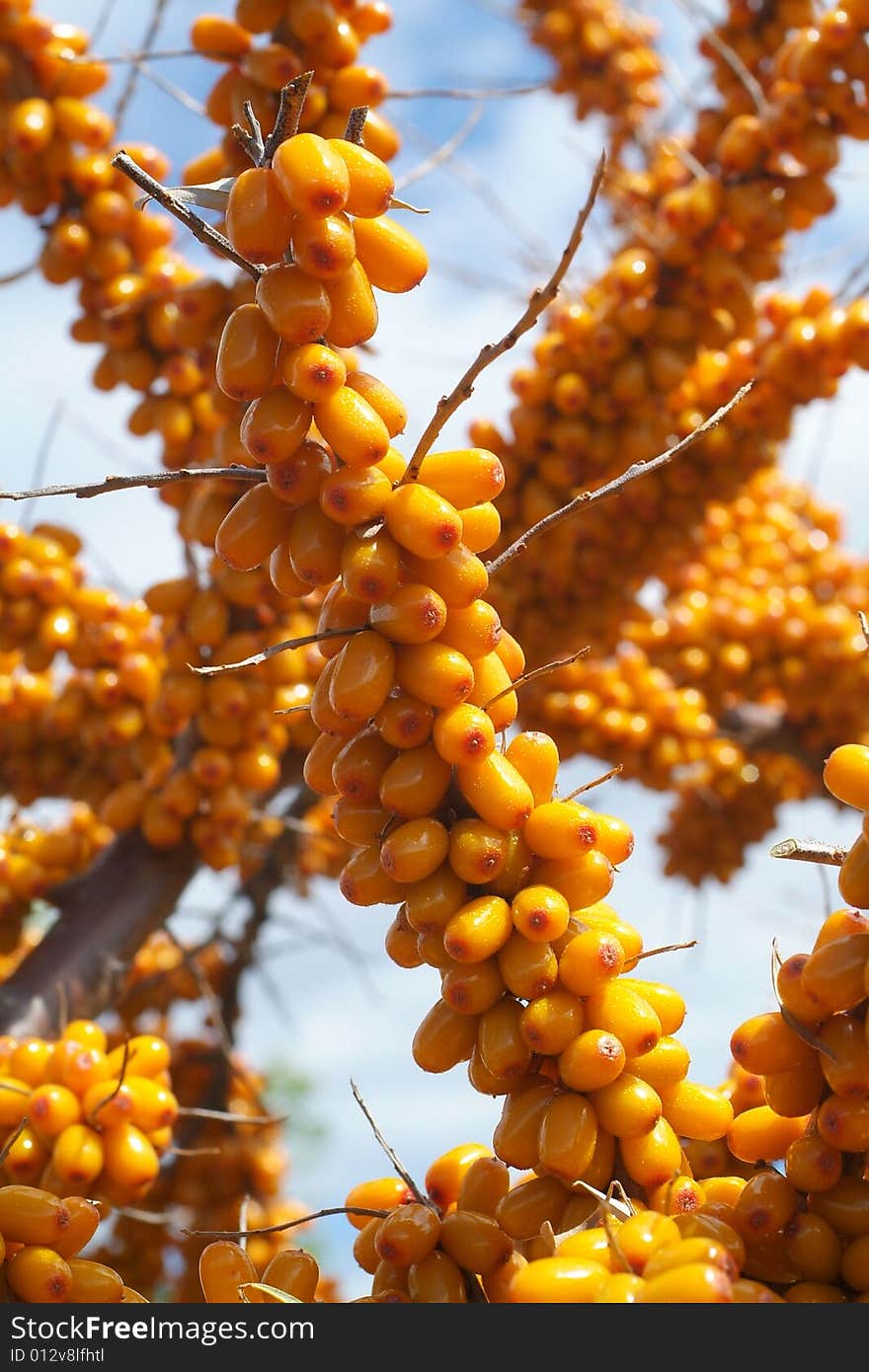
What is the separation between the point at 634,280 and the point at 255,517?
6.21 feet

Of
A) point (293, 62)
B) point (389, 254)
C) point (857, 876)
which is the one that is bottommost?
point (857, 876)

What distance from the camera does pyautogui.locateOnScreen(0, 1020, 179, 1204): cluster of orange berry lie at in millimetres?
1889

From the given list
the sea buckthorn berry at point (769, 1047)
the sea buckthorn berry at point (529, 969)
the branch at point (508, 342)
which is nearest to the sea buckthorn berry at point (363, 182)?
the branch at point (508, 342)

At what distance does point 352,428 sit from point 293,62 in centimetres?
134

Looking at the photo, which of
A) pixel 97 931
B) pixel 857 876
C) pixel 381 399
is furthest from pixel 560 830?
pixel 97 931

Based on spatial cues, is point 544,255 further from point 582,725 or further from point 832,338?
point 582,725

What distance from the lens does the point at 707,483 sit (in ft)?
11.0

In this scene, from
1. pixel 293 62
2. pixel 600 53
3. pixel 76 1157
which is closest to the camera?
pixel 76 1157

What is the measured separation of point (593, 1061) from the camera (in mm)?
1275

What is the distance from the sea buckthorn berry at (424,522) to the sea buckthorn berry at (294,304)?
189mm

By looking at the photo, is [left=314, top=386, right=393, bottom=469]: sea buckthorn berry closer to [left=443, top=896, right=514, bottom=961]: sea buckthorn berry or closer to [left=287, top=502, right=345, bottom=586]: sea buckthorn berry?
[left=287, top=502, right=345, bottom=586]: sea buckthorn berry

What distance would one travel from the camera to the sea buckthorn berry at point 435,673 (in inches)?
51.8

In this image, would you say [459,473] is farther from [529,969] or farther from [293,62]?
[293,62]

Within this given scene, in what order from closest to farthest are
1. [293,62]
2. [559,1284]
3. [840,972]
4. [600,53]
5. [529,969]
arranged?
[559,1284] → [840,972] → [529,969] → [293,62] → [600,53]
